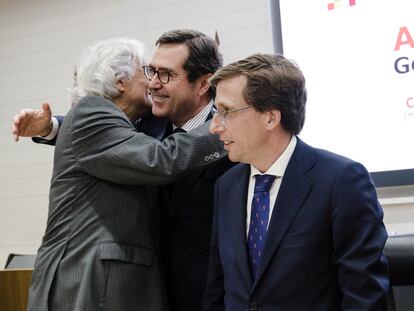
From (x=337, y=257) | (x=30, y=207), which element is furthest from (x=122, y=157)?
(x=30, y=207)

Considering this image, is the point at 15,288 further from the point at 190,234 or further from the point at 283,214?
the point at 283,214

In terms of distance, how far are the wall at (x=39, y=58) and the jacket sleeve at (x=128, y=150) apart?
168 cm

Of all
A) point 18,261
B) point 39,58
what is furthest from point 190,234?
point 39,58

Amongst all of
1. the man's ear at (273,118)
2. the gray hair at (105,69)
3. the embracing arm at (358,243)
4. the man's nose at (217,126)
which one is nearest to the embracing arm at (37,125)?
the gray hair at (105,69)

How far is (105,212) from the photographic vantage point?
5.98 ft

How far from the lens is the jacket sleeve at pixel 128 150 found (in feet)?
5.73

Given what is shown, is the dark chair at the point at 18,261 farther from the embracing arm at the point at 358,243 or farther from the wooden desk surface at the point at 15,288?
the embracing arm at the point at 358,243

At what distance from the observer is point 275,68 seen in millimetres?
1585

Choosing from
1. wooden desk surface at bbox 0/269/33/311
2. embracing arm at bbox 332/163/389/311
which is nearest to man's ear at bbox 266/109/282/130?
embracing arm at bbox 332/163/389/311

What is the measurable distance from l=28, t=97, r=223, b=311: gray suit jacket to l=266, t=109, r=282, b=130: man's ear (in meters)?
0.28

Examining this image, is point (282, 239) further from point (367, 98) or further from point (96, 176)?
point (367, 98)

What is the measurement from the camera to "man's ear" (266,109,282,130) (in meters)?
1.58

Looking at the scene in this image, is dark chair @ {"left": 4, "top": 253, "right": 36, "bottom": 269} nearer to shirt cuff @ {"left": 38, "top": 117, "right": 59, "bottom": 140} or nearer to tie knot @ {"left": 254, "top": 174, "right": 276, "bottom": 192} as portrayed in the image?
shirt cuff @ {"left": 38, "top": 117, "right": 59, "bottom": 140}

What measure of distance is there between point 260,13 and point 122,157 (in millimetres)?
1727
